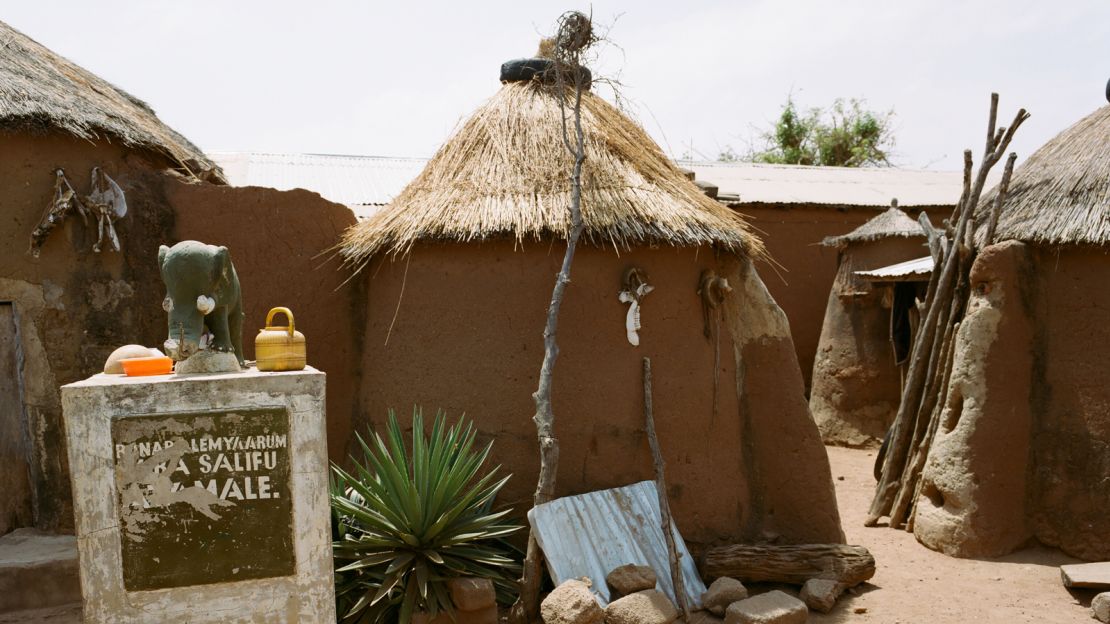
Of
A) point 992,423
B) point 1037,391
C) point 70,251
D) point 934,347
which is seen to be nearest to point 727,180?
point 934,347

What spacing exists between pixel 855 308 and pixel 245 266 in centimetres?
795

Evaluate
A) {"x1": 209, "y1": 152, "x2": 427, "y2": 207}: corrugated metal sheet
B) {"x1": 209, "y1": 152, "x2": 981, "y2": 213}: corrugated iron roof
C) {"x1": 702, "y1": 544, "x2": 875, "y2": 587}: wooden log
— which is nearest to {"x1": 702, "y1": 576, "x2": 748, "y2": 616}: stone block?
{"x1": 702, "y1": 544, "x2": 875, "y2": 587}: wooden log

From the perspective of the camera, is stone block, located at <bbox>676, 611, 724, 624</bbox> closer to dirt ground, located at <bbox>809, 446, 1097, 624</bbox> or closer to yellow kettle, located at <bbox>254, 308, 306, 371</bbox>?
dirt ground, located at <bbox>809, 446, 1097, 624</bbox>

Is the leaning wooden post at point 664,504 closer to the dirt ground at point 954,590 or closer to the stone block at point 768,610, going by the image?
the stone block at point 768,610

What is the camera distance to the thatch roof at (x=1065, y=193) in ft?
23.1

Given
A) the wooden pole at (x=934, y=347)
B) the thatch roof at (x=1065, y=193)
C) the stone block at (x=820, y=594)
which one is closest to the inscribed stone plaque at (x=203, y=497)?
the stone block at (x=820, y=594)

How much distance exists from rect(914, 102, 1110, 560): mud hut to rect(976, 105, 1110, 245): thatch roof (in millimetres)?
12

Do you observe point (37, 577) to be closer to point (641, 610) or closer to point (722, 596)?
point (641, 610)

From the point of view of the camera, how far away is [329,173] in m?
14.2

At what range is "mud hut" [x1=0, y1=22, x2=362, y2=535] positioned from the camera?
593cm

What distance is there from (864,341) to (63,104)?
9.16 meters

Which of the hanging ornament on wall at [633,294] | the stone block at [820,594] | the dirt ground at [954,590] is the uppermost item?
the hanging ornament on wall at [633,294]

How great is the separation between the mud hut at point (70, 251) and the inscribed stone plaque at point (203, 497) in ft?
7.84

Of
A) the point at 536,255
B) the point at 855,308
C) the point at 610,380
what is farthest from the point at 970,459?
the point at 855,308
